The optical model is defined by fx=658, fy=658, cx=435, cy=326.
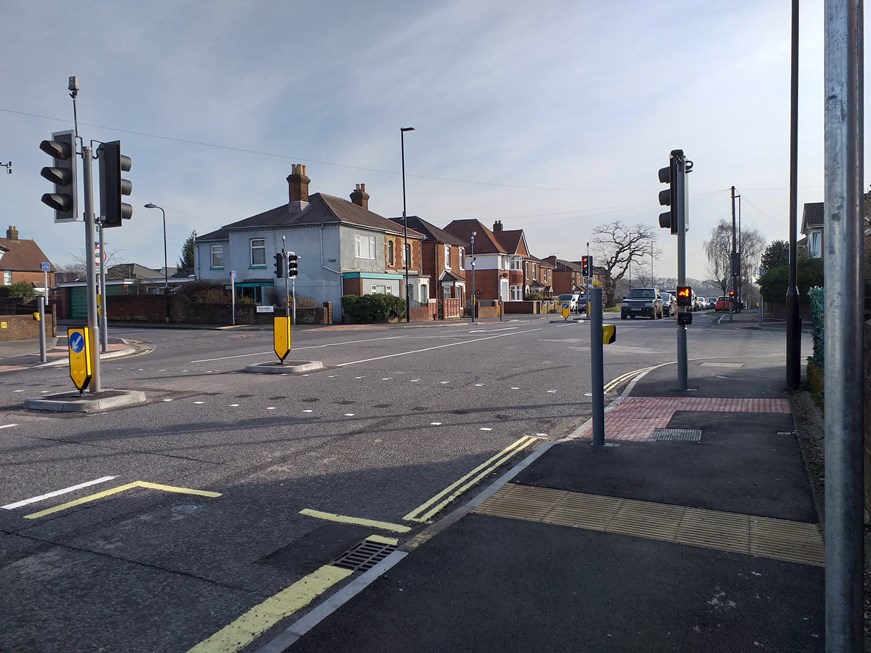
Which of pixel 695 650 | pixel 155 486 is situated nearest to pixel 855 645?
pixel 695 650

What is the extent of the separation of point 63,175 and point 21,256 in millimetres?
74438

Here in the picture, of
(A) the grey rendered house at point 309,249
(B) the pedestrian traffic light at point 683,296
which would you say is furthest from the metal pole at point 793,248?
(A) the grey rendered house at point 309,249

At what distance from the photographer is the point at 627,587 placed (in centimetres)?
381

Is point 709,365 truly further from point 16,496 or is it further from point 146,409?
point 16,496

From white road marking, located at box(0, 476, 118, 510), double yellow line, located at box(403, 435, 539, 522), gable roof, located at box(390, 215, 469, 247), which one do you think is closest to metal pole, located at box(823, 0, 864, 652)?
double yellow line, located at box(403, 435, 539, 522)

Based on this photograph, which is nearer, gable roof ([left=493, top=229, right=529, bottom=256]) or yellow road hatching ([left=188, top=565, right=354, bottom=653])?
yellow road hatching ([left=188, top=565, right=354, bottom=653])

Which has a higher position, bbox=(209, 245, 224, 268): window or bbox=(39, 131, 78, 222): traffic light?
bbox=(209, 245, 224, 268): window

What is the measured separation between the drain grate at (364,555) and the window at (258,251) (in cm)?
4104

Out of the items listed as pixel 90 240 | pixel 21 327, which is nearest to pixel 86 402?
pixel 90 240

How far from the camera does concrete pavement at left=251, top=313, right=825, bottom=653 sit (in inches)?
130

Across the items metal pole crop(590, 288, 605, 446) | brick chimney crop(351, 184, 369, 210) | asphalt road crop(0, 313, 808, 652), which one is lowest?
asphalt road crop(0, 313, 808, 652)

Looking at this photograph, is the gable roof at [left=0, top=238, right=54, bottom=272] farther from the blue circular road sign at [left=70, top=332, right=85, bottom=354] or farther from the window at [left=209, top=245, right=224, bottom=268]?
the blue circular road sign at [left=70, top=332, right=85, bottom=354]

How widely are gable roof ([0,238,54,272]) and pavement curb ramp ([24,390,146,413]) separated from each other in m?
70.0

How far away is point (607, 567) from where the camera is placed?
4.09 metres
